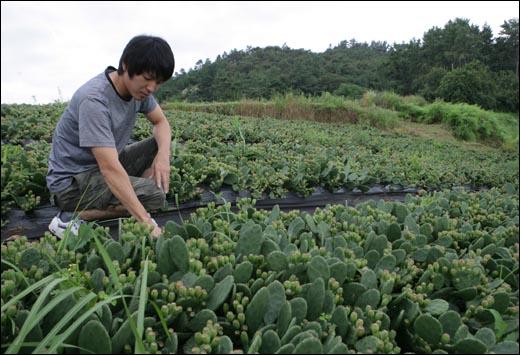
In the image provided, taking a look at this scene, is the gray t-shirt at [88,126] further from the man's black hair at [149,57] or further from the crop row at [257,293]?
the crop row at [257,293]

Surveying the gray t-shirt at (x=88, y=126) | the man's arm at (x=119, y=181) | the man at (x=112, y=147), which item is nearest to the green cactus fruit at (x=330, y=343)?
the man at (x=112, y=147)

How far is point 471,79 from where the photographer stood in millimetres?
22281

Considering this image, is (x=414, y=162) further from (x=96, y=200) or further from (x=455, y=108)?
(x=455, y=108)

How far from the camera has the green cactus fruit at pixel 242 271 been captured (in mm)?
1462

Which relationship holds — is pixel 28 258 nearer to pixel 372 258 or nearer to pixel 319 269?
pixel 319 269

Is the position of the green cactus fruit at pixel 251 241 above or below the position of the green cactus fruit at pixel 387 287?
above

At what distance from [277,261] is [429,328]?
1.80ft

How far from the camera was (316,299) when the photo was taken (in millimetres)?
1373

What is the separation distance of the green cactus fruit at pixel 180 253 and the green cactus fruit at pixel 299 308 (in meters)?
0.42

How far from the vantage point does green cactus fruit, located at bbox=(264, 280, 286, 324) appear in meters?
1.33

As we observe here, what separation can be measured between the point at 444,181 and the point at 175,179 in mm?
3329

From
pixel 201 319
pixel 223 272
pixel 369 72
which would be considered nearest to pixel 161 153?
pixel 223 272

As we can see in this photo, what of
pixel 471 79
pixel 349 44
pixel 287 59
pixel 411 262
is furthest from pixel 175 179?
pixel 349 44

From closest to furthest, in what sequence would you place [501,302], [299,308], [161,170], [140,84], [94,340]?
1. [94,340]
2. [299,308]
3. [501,302]
4. [140,84]
5. [161,170]
